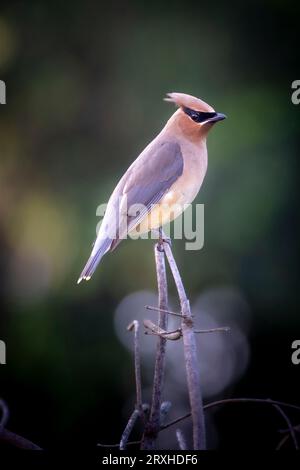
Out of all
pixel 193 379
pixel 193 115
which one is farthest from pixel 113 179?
pixel 193 379

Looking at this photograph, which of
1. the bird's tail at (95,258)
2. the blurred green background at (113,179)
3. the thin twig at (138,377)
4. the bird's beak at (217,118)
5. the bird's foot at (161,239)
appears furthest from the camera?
the blurred green background at (113,179)

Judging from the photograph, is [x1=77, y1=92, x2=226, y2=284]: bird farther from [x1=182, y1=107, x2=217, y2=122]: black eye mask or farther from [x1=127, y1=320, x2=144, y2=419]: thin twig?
[x1=127, y1=320, x2=144, y2=419]: thin twig

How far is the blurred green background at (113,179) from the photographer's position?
380cm

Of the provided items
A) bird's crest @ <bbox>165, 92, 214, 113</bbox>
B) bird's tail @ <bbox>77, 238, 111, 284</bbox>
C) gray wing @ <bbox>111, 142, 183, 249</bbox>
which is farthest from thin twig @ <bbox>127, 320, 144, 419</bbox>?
bird's crest @ <bbox>165, 92, 214, 113</bbox>

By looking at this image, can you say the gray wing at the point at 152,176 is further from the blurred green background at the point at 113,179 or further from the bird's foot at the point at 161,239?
the blurred green background at the point at 113,179

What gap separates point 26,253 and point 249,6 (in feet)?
6.34

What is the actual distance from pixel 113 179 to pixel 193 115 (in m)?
1.02

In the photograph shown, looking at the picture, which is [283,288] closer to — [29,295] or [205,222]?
[205,222]

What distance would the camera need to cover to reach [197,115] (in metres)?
3.07

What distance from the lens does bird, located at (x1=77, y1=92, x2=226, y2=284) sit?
2.93m

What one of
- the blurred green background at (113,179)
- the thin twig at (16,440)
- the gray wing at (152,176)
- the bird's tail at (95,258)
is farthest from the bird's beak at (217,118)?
the thin twig at (16,440)

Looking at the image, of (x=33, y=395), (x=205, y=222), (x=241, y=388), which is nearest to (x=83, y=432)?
(x=33, y=395)

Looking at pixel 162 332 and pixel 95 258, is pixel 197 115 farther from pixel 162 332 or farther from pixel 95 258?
pixel 162 332

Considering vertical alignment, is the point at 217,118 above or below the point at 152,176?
above
